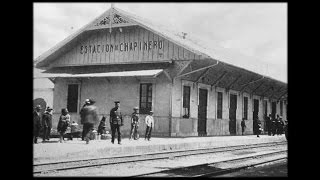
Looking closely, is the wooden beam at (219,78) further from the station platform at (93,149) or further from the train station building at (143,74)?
the station platform at (93,149)

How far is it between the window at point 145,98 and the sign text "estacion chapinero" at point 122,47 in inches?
74.3

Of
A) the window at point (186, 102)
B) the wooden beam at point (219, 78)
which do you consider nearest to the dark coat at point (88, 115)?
the window at point (186, 102)

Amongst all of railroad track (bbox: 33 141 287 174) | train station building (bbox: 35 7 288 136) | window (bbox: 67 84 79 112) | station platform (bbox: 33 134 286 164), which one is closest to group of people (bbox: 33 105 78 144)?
station platform (bbox: 33 134 286 164)

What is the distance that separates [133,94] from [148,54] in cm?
213

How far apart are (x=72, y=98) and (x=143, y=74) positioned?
5.51 metres

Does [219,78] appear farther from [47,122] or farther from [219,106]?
[47,122]

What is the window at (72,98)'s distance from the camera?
2316 centimetres

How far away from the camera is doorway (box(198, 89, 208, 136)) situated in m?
22.9

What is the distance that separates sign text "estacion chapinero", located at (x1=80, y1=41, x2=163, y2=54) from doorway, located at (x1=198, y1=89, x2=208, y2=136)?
12.3 feet

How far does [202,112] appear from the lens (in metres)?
23.1

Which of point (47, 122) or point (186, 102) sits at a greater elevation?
point (186, 102)

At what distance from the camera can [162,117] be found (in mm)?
20484

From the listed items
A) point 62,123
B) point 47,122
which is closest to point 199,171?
point 62,123

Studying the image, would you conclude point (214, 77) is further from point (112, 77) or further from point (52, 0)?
point (52, 0)
